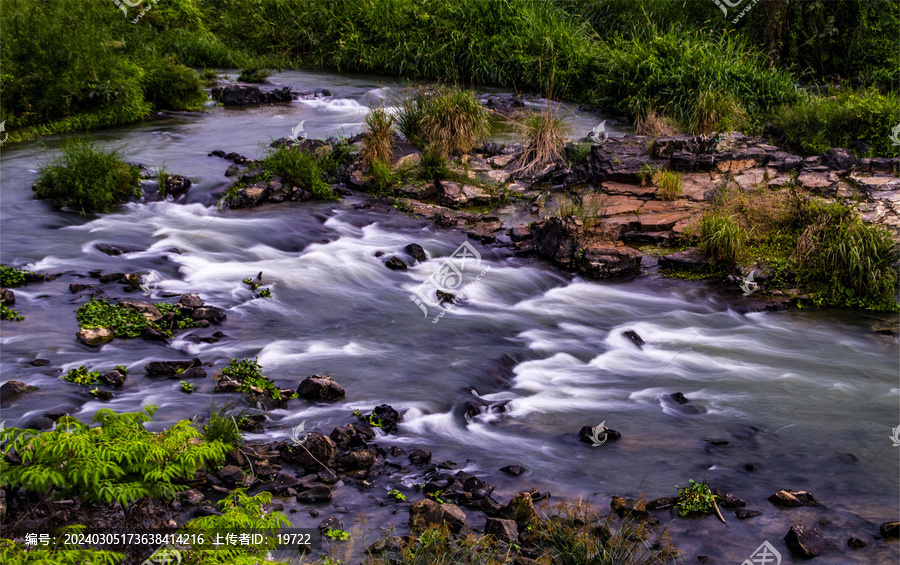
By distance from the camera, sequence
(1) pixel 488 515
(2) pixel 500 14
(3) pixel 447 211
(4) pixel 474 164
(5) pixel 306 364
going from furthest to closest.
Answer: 1. (2) pixel 500 14
2. (4) pixel 474 164
3. (3) pixel 447 211
4. (5) pixel 306 364
5. (1) pixel 488 515

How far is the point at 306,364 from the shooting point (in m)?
7.18

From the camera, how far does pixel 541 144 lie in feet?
42.1

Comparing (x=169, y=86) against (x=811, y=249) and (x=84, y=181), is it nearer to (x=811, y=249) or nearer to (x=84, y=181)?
(x=84, y=181)

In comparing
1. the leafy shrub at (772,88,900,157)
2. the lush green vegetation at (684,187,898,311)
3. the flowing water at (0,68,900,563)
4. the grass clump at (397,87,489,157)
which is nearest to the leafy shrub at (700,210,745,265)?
the lush green vegetation at (684,187,898,311)

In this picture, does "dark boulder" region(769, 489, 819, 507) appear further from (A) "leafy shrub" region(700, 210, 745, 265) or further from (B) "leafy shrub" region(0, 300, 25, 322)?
(B) "leafy shrub" region(0, 300, 25, 322)

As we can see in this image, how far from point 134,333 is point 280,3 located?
18.7 m

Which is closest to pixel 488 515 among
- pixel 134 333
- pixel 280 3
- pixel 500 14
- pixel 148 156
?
pixel 134 333

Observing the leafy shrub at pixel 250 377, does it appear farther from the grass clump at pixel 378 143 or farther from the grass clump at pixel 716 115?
the grass clump at pixel 716 115

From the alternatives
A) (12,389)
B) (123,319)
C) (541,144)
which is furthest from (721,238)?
(12,389)

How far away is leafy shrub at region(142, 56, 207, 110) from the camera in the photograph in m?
16.3

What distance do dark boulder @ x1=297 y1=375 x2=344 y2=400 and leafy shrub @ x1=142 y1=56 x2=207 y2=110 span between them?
40.6 ft

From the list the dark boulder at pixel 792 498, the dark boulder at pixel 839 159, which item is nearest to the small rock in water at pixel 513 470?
the dark boulder at pixel 792 498

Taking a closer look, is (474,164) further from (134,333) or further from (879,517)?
(879,517)

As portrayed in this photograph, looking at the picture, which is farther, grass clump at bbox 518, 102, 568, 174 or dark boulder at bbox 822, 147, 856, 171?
grass clump at bbox 518, 102, 568, 174
